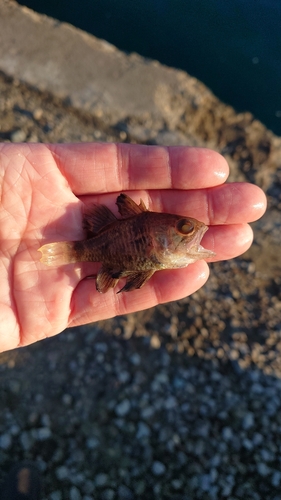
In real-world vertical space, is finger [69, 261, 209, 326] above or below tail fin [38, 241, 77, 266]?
below

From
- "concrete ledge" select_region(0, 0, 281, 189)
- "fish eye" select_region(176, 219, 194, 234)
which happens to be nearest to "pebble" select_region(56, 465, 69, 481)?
"fish eye" select_region(176, 219, 194, 234)

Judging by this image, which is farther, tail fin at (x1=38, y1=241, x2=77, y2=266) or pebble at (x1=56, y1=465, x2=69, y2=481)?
pebble at (x1=56, y1=465, x2=69, y2=481)

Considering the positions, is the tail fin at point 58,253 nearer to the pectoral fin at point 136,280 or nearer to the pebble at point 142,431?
the pectoral fin at point 136,280

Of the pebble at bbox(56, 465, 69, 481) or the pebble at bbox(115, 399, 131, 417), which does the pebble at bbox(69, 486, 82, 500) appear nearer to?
the pebble at bbox(56, 465, 69, 481)

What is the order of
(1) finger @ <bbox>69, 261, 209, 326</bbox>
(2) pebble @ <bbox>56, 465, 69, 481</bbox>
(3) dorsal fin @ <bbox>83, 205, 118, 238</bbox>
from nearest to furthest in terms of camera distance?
(3) dorsal fin @ <bbox>83, 205, 118, 238</bbox> < (1) finger @ <bbox>69, 261, 209, 326</bbox> < (2) pebble @ <bbox>56, 465, 69, 481</bbox>

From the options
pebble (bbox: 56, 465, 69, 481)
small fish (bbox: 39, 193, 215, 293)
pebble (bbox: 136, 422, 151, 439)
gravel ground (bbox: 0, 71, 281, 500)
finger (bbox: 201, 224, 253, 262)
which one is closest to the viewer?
small fish (bbox: 39, 193, 215, 293)

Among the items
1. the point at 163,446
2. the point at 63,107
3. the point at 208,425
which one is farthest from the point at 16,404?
the point at 63,107

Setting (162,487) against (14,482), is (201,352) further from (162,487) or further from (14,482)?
(14,482)

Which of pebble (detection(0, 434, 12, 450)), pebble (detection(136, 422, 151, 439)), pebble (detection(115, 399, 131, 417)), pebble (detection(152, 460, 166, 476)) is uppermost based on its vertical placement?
pebble (detection(115, 399, 131, 417))

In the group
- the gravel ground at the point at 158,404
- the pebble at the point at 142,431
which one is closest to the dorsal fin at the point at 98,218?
the gravel ground at the point at 158,404
